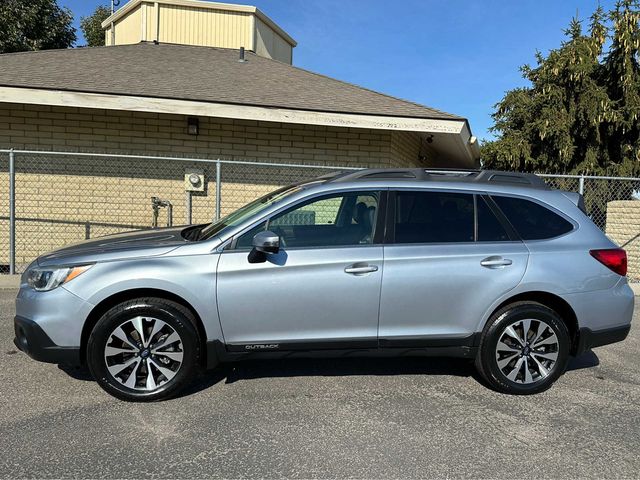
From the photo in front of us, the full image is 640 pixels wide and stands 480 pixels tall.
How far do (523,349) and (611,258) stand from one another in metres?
1.02

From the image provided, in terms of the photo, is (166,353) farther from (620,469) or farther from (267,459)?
(620,469)

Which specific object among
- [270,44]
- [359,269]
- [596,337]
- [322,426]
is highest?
[270,44]

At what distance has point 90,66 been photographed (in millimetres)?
9547

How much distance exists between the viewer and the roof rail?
4090mm

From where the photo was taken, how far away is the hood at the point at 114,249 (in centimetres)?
360

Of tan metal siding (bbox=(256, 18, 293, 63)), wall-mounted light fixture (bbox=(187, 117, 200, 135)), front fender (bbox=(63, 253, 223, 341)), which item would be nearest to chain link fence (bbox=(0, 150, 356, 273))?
wall-mounted light fixture (bbox=(187, 117, 200, 135))

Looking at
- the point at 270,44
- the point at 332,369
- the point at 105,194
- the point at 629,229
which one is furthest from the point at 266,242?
the point at 270,44

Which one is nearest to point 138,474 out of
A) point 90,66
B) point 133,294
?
point 133,294

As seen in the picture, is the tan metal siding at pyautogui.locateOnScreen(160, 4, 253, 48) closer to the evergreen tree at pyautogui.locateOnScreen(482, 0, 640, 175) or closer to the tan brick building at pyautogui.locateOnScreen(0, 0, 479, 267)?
the tan brick building at pyautogui.locateOnScreen(0, 0, 479, 267)

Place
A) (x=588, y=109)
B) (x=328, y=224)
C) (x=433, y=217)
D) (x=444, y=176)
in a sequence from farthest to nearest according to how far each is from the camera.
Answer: (x=588, y=109) < (x=444, y=176) < (x=328, y=224) < (x=433, y=217)

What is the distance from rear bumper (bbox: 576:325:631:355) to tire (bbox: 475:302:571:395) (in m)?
0.11

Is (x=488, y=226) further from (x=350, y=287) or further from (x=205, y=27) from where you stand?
(x=205, y=27)

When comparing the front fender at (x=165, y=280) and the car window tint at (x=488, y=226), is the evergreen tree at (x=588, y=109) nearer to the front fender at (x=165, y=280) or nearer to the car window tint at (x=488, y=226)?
the car window tint at (x=488, y=226)

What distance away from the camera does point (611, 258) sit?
3.99 m
